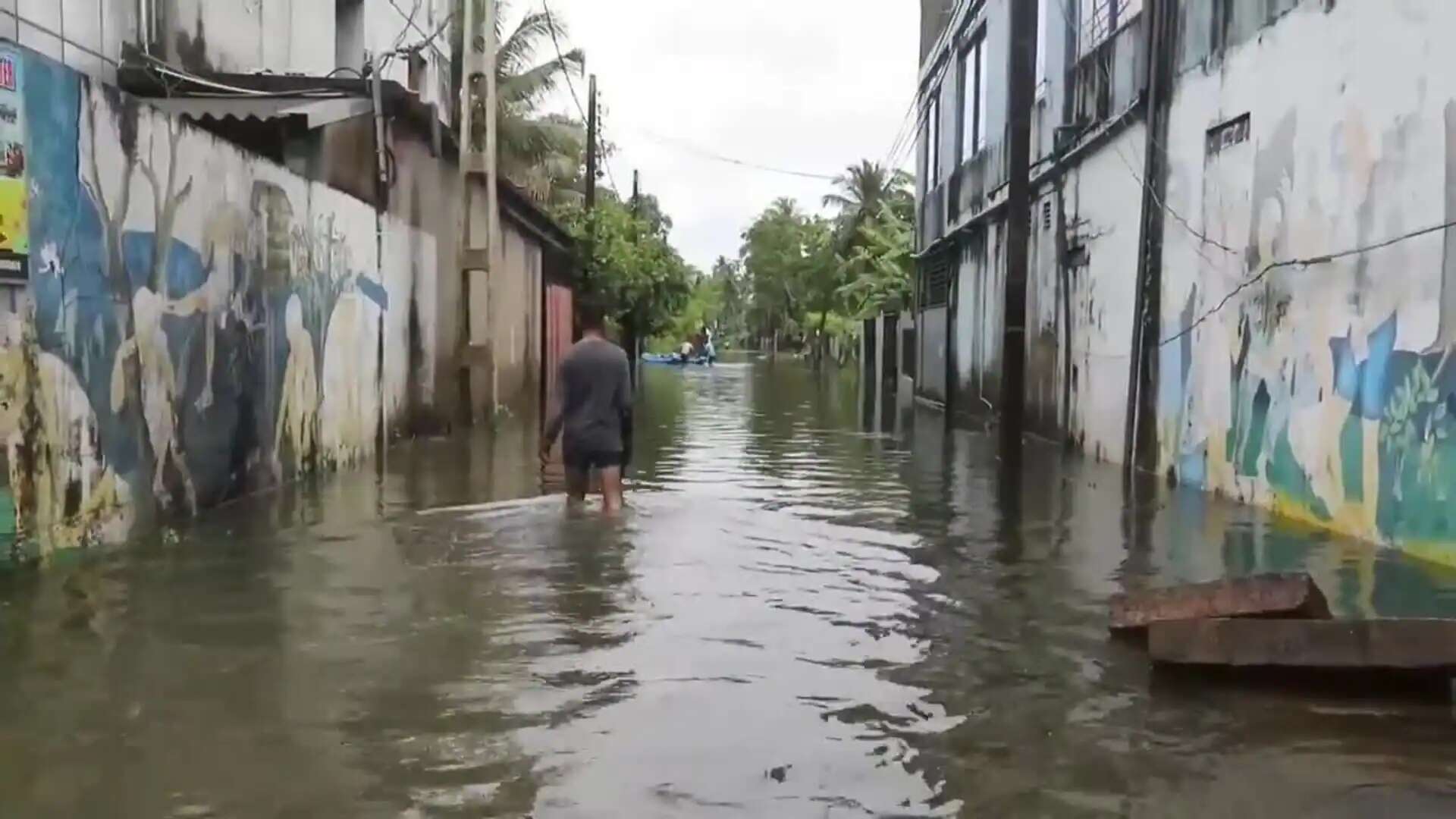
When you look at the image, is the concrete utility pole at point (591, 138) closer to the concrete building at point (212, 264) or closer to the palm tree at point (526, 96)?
the palm tree at point (526, 96)

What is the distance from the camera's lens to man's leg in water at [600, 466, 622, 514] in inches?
418

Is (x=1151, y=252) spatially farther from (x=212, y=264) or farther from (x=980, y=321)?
(x=980, y=321)

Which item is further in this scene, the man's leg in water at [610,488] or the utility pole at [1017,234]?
the utility pole at [1017,234]

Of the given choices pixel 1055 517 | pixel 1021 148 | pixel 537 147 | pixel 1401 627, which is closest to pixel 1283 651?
pixel 1401 627

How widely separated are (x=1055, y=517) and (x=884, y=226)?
105 ft

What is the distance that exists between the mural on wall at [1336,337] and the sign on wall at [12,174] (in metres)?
8.10

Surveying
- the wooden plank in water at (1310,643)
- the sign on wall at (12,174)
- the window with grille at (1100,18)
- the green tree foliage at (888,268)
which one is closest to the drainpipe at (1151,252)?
the window with grille at (1100,18)

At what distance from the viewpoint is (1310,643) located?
5.88 metres

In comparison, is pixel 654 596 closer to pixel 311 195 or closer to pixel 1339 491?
pixel 1339 491

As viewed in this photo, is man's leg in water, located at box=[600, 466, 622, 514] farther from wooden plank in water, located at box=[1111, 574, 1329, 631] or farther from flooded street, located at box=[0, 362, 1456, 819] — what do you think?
wooden plank in water, located at box=[1111, 574, 1329, 631]

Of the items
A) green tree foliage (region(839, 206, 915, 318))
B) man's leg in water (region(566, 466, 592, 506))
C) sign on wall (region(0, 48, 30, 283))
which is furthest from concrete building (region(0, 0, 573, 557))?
green tree foliage (region(839, 206, 915, 318))

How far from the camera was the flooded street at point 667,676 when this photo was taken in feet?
15.4

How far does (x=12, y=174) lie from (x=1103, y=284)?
470 inches

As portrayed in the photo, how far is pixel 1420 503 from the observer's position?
348 inches
